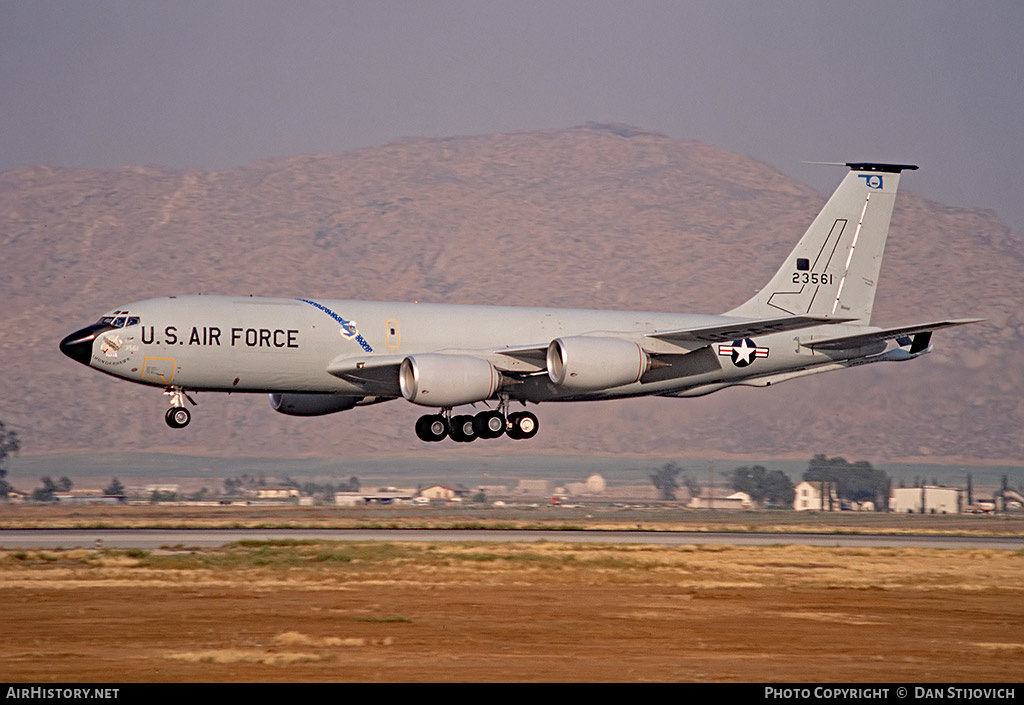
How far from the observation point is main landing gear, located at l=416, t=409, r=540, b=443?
43969 millimetres

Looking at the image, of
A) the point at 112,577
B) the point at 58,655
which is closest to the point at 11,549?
the point at 112,577

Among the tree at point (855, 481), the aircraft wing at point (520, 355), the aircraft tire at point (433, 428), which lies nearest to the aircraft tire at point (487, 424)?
the aircraft tire at point (433, 428)

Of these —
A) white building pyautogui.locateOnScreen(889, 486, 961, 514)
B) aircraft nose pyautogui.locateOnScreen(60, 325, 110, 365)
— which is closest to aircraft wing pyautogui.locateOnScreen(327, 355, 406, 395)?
aircraft nose pyautogui.locateOnScreen(60, 325, 110, 365)

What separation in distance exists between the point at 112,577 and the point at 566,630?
33.6 feet

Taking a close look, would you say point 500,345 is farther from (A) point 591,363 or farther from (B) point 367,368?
(B) point 367,368

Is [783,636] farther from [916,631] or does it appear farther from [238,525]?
[238,525]

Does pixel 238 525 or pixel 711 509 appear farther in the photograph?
pixel 711 509

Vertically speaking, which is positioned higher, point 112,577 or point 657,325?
point 657,325

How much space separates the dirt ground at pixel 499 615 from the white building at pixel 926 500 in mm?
44601

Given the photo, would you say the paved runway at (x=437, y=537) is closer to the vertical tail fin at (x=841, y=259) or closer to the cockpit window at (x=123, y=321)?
the cockpit window at (x=123, y=321)

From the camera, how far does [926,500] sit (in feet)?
259

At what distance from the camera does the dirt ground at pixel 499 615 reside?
705 inches

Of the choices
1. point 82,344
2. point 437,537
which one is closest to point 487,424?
point 437,537

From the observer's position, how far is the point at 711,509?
71438 millimetres
